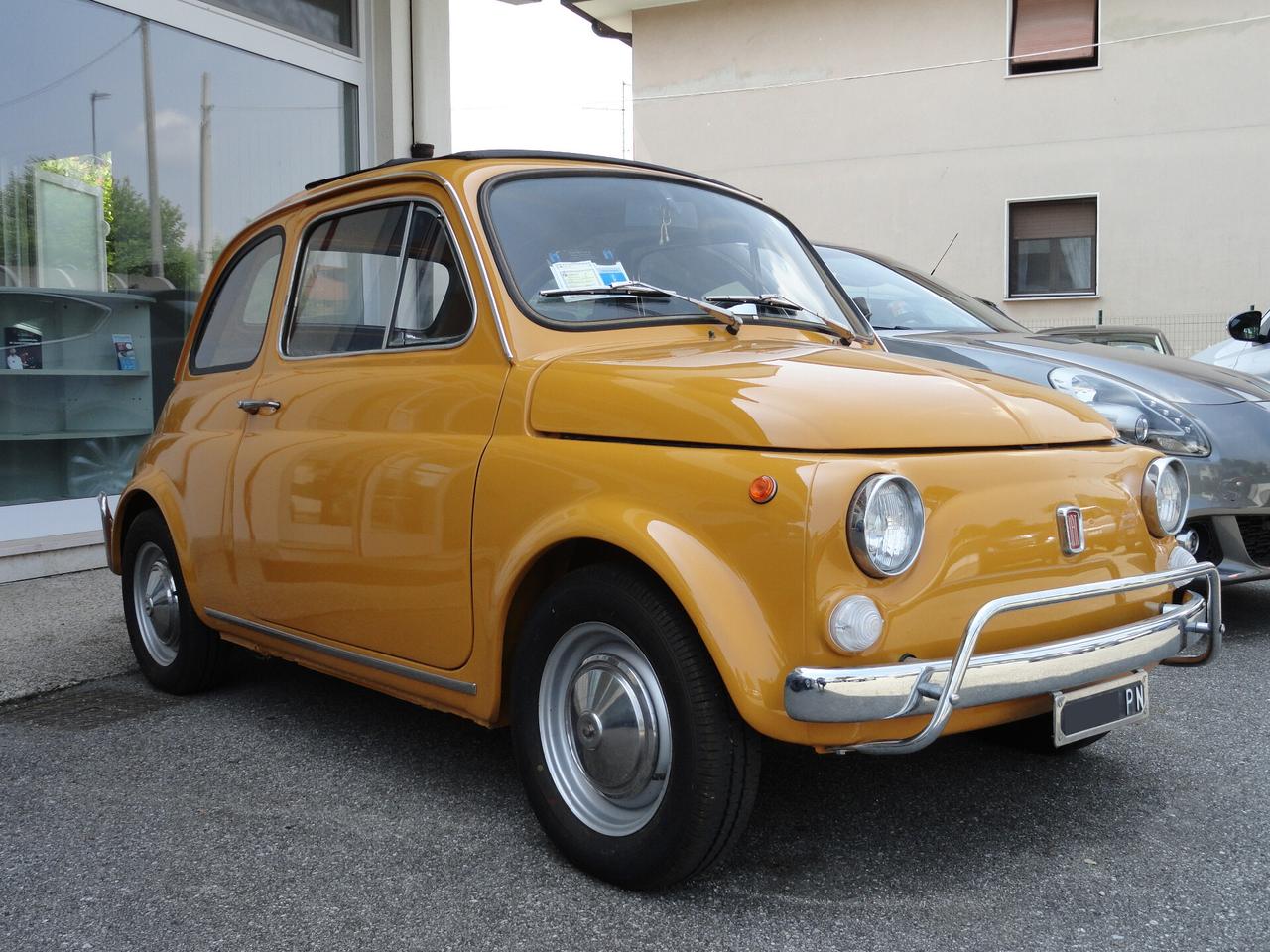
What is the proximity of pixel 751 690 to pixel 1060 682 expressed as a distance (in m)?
0.71

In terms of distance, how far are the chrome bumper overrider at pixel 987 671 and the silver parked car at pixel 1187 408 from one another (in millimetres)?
2045

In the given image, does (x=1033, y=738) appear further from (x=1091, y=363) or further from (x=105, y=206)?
Answer: (x=105, y=206)

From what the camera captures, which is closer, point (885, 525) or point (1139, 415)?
point (885, 525)

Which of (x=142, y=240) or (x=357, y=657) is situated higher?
(x=142, y=240)

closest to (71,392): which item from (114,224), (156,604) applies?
(114,224)

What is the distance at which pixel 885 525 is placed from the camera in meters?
2.41

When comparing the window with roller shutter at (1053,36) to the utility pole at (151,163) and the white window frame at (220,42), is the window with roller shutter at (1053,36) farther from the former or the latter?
the utility pole at (151,163)

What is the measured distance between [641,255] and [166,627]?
7.77ft

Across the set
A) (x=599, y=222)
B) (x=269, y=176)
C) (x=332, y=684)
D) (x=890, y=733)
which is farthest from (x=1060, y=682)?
(x=269, y=176)

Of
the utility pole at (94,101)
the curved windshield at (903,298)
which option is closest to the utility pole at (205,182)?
the utility pole at (94,101)

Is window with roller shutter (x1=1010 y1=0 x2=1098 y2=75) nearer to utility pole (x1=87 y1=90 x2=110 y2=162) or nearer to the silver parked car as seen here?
the silver parked car

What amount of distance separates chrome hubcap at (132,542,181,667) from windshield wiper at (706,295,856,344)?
7.47 ft

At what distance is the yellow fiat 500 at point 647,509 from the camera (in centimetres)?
240

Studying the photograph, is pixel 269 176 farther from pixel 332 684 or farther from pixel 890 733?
pixel 890 733
